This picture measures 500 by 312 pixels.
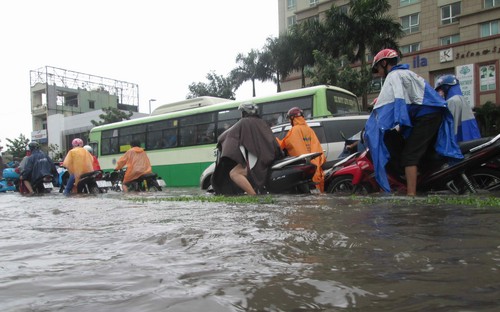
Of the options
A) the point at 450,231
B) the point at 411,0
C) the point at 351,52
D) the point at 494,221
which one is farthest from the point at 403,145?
the point at 411,0

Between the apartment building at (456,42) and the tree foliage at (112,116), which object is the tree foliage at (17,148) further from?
the apartment building at (456,42)

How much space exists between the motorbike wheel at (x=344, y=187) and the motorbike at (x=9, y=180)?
38.6 feet

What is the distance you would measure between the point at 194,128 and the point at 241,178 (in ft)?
26.9

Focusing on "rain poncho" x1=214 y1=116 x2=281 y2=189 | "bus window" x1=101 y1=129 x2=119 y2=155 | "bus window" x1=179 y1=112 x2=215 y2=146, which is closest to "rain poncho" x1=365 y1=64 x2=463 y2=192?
"rain poncho" x1=214 y1=116 x2=281 y2=189

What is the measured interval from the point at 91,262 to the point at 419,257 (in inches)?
53.7

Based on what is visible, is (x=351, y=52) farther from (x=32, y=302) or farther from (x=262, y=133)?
(x=32, y=302)

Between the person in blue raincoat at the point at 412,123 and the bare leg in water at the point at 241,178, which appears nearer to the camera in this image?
the person in blue raincoat at the point at 412,123

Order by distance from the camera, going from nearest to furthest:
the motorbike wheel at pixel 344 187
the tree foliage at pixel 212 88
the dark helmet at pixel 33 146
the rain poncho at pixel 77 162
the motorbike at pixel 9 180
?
the motorbike wheel at pixel 344 187 → the rain poncho at pixel 77 162 → the dark helmet at pixel 33 146 → the motorbike at pixel 9 180 → the tree foliage at pixel 212 88

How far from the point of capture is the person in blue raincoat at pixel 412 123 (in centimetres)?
435

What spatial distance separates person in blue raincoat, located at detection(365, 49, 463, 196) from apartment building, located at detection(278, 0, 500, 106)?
85.7 feet

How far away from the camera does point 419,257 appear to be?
1.59 meters

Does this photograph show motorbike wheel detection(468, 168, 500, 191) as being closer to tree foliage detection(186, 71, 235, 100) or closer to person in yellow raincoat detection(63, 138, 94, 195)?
person in yellow raincoat detection(63, 138, 94, 195)

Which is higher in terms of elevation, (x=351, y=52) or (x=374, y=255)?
(x=351, y=52)

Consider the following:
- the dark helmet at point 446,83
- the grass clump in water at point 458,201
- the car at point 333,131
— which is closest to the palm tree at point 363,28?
the car at point 333,131
